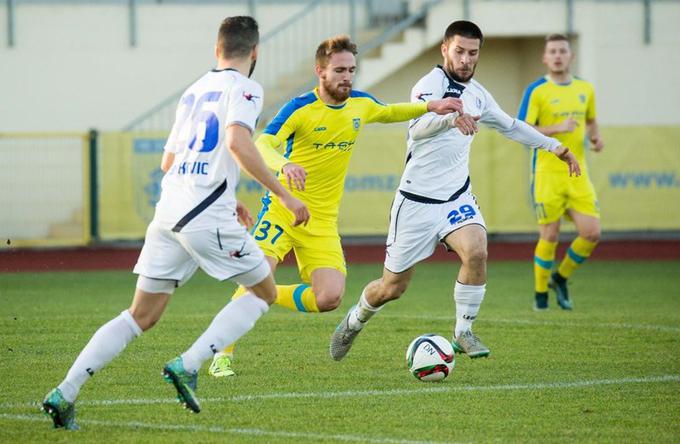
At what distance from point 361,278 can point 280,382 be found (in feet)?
28.9

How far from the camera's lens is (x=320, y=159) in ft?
29.2

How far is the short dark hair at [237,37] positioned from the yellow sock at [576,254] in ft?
22.2

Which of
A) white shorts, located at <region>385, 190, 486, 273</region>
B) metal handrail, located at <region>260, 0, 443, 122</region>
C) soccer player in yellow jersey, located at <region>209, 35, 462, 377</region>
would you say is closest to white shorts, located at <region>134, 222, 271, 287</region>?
soccer player in yellow jersey, located at <region>209, 35, 462, 377</region>

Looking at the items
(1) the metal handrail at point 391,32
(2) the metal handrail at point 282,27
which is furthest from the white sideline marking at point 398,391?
(1) the metal handrail at point 391,32

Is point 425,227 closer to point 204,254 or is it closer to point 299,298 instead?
point 299,298

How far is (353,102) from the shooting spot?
8852 millimetres

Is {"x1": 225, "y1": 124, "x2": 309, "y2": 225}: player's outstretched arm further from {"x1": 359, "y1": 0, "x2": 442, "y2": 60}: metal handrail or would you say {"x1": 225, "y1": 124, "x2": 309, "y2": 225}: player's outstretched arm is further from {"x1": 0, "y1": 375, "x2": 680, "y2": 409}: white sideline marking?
{"x1": 359, "y1": 0, "x2": 442, "y2": 60}: metal handrail

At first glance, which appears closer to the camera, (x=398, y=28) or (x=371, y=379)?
(x=371, y=379)

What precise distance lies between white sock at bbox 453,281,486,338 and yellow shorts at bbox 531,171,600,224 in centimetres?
389

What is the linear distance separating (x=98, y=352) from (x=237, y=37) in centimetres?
182

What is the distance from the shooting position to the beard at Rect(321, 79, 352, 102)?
28.5 feet

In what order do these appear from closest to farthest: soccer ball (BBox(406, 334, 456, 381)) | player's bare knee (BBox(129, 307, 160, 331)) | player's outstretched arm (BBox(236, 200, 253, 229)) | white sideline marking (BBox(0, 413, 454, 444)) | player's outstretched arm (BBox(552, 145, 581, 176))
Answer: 1. white sideline marking (BBox(0, 413, 454, 444))
2. player's bare knee (BBox(129, 307, 160, 331))
3. player's outstretched arm (BBox(236, 200, 253, 229))
4. soccer ball (BBox(406, 334, 456, 381))
5. player's outstretched arm (BBox(552, 145, 581, 176))

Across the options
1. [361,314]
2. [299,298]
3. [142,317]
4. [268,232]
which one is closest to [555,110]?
[361,314]

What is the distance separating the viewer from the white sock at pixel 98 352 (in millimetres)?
6570
